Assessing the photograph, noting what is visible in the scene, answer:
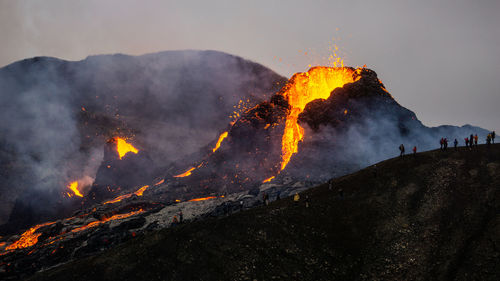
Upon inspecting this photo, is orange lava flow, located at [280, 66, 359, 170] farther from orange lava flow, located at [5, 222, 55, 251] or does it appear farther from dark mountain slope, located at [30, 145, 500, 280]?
dark mountain slope, located at [30, 145, 500, 280]

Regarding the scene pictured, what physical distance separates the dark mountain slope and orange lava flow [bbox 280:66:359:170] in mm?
99488

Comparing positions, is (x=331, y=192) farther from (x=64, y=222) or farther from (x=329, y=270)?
(x=64, y=222)

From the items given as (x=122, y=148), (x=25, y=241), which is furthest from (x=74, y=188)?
(x=25, y=241)

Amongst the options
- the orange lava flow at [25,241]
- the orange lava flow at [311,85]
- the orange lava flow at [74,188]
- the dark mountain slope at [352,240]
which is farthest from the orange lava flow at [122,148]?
the dark mountain slope at [352,240]

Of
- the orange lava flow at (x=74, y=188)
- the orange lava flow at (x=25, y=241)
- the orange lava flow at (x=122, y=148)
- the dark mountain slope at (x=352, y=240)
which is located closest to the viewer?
the dark mountain slope at (x=352, y=240)

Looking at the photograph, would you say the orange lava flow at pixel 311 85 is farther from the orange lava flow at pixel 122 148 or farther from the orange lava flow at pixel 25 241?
the orange lava flow at pixel 122 148

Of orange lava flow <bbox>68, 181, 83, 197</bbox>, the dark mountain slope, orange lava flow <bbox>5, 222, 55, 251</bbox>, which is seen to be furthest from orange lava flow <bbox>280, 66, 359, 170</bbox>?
orange lava flow <bbox>68, 181, 83, 197</bbox>

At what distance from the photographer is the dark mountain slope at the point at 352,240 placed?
3256 cm

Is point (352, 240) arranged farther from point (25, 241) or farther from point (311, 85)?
point (311, 85)

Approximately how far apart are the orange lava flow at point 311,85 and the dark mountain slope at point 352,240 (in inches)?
3917

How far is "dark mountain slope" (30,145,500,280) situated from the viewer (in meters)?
32.6

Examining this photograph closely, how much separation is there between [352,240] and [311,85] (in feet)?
412

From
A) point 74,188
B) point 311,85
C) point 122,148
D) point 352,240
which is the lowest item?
point 74,188

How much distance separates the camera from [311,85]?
155875 millimetres
